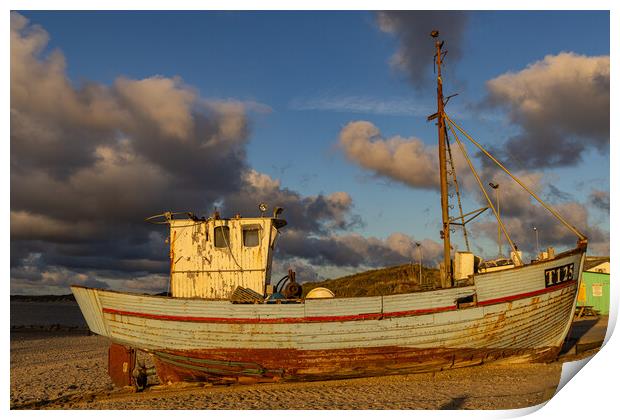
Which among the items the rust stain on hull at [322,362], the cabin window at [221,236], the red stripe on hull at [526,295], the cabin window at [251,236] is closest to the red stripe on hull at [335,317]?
the red stripe on hull at [526,295]

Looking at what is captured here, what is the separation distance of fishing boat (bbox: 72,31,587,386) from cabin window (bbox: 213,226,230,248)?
5.15 ft

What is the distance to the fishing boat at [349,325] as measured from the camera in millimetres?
15578

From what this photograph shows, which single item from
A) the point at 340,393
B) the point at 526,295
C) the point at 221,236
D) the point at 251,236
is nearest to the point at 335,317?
the point at 340,393

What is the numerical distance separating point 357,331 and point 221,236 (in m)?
6.24

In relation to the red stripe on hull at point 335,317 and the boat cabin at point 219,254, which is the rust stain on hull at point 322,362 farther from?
the boat cabin at point 219,254

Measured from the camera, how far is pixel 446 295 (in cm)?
1566

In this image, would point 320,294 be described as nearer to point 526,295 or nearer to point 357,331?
point 357,331

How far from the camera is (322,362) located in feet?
51.3

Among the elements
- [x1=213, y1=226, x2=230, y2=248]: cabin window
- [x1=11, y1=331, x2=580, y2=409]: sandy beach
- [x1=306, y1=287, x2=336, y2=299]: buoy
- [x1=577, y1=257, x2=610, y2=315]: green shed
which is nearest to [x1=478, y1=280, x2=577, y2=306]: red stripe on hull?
[x1=11, y1=331, x2=580, y2=409]: sandy beach

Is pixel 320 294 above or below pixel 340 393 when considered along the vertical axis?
above

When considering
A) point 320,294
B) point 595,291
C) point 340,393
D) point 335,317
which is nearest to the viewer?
point 340,393

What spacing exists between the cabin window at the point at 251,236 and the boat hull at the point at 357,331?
307 centimetres
